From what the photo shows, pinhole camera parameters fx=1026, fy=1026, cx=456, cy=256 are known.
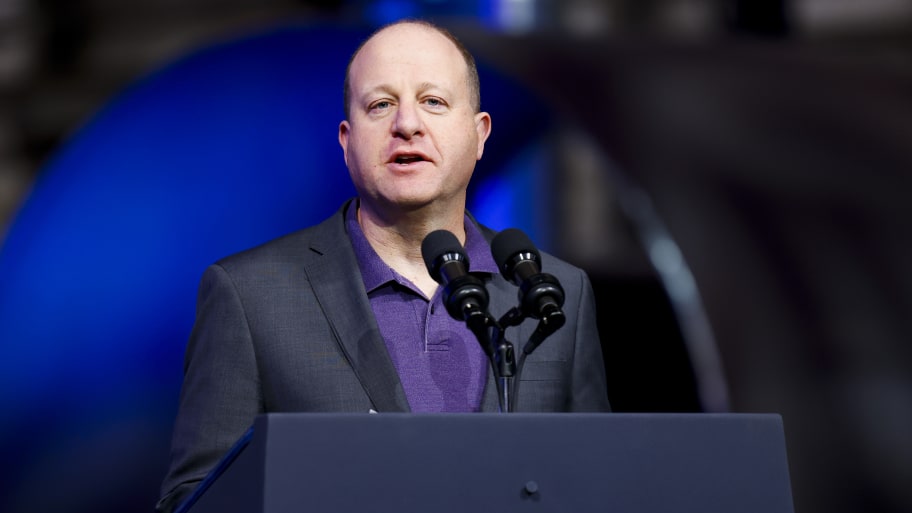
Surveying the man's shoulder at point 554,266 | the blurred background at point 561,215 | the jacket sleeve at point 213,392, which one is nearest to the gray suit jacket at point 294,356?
the jacket sleeve at point 213,392

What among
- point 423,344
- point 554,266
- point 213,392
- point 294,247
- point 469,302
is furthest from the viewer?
point 554,266

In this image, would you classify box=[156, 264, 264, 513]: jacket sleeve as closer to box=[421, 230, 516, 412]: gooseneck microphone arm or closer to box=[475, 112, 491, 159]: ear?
box=[421, 230, 516, 412]: gooseneck microphone arm

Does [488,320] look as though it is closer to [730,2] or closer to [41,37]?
[730,2]

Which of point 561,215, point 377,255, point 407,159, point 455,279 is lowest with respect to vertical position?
point 455,279

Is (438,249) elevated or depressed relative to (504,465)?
elevated

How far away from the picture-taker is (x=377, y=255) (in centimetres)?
176

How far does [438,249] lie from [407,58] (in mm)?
457

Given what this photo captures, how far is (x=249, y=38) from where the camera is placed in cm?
316

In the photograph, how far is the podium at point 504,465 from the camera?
1.08 meters

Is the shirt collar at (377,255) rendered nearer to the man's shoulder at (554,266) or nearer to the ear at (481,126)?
the man's shoulder at (554,266)

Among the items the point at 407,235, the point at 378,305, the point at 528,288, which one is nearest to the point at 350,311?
the point at 378,305

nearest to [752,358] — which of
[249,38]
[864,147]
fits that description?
[864,147]

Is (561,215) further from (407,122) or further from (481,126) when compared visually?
(407,122)

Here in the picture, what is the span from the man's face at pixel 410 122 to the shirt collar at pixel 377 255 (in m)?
0.07
